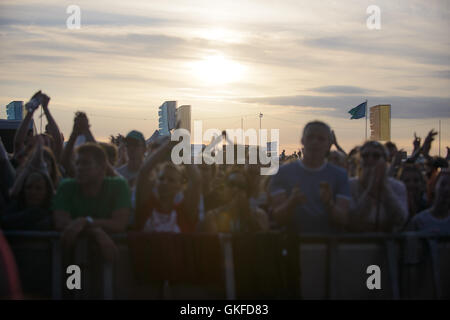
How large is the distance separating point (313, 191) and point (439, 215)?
1.41 m

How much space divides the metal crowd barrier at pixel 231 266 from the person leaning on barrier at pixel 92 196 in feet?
0.89

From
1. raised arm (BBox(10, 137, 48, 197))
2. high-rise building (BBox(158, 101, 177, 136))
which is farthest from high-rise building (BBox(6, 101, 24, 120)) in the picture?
raised arm (BBox(10, 137, 48, 197))

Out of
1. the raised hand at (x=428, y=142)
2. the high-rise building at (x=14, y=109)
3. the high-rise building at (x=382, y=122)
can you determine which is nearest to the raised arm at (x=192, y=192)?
the raised hand at (x=428, y=142)

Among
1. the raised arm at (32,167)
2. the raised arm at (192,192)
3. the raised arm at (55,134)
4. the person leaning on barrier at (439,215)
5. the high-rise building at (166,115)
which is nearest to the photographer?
the raised arm at (192,192)

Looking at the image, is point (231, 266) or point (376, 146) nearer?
point (231, 266)

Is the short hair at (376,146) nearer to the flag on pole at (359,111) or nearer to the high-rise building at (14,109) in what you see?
the high-rise building at (14,109)

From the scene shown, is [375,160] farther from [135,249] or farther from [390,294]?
[135,249]

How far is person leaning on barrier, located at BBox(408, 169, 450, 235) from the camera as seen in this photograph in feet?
17.8

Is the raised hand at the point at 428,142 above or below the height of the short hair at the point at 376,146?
above

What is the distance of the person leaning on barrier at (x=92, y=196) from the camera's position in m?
4.78

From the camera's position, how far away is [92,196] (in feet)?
16.1

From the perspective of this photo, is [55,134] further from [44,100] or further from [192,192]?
[192,192]

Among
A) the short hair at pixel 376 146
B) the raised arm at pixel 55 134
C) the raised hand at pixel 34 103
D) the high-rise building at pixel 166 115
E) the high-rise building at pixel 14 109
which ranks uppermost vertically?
the high-rise building at pixel 14 109

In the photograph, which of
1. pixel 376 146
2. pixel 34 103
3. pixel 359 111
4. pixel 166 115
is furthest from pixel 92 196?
pixel 359 111
